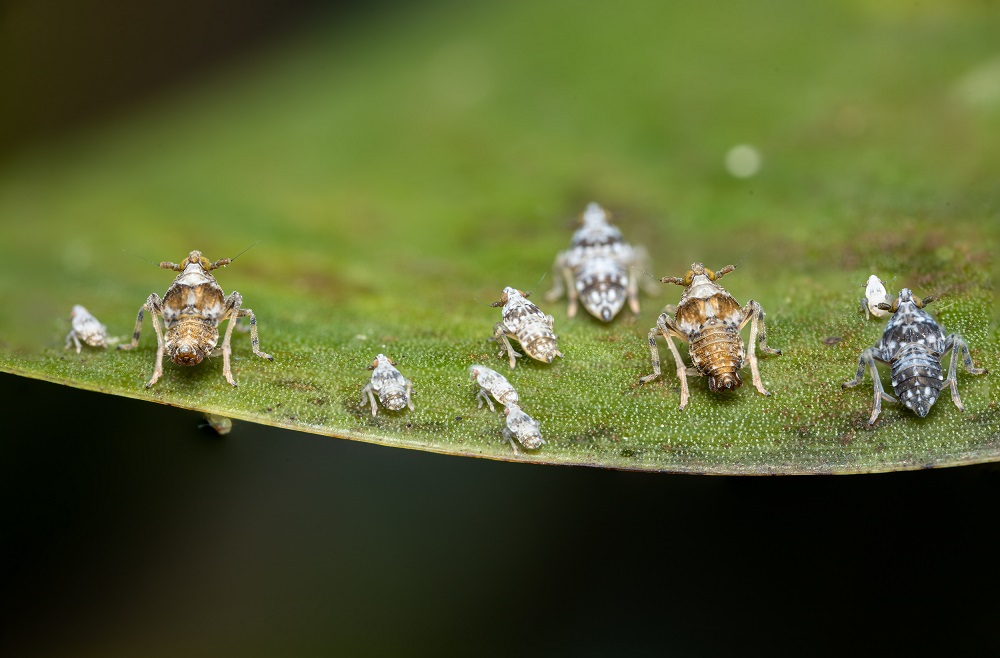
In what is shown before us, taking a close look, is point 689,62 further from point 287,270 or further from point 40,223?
point 40,223

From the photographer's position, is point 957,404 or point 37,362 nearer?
point 957,404

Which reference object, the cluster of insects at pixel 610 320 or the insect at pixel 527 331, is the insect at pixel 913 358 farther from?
the insect at pixel 527 331

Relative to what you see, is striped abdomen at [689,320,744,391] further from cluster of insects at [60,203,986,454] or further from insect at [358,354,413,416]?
insect at [358,354,413,416]

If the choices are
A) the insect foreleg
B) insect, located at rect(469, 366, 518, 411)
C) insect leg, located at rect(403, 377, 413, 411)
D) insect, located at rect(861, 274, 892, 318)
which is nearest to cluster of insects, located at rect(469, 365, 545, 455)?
insect, located at rect(469, 366, 518, 411)

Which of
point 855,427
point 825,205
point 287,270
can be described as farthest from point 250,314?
point 825,205

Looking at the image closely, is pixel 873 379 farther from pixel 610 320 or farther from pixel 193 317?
pixel 193 317

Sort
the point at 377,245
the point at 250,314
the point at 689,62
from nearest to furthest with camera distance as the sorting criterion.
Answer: the point at 250,314 → the point at 377,245 → the point at 689,62

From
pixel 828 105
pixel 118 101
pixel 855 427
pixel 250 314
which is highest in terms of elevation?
pixel 118 101
